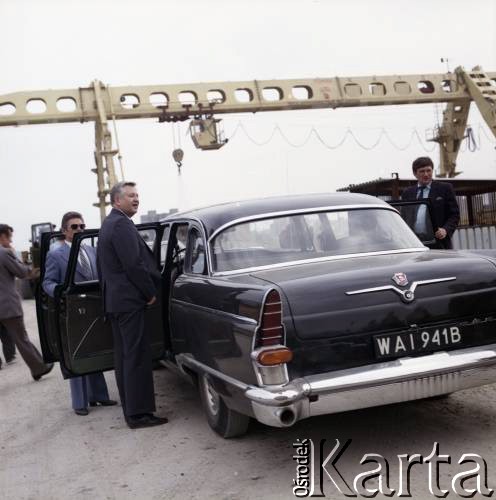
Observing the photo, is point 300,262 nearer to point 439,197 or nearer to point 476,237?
point 439,197

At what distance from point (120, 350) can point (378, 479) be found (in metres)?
2.49

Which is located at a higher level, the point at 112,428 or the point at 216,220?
the point at 216,220

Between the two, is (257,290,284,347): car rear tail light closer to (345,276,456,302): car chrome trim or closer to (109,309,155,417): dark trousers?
(345,276,456,302): car chrome trim

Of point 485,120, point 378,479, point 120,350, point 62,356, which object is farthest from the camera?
point 485,120

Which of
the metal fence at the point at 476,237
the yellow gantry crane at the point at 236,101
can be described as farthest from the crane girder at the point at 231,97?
the metal fence at the point at 476,237

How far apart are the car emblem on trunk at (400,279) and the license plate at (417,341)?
292 mm

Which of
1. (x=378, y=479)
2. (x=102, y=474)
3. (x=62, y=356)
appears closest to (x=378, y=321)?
(x=378, y=479)

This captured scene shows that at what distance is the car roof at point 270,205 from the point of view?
16.8 feet

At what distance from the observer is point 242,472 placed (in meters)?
4.20

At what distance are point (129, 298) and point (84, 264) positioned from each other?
1103mm

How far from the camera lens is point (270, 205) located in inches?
206

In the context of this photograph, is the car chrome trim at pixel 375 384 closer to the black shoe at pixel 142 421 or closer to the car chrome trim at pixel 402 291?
the car chrome trim at pixel 402 291

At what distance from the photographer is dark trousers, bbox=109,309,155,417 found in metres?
5.42

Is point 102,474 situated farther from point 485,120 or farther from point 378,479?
point 485,120
